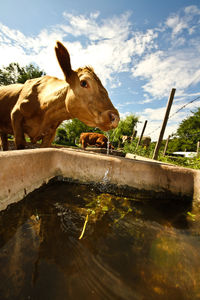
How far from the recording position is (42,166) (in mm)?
1368

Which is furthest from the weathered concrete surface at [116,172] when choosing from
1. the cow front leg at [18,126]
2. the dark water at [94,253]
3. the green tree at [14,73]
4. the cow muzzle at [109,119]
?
the green tree at [14,73]

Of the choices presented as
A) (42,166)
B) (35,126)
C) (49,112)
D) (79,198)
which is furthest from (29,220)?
(35,126)

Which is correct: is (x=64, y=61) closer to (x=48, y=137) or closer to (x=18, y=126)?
(x=18, y=126)

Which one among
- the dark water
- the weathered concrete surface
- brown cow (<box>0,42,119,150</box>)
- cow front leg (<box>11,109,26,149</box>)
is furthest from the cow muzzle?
cow front leg (<box>11,109,26,149</box>)

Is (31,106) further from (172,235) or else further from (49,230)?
(172,235)

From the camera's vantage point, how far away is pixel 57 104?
2.56m

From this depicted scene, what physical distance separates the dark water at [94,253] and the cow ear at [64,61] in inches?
83.6

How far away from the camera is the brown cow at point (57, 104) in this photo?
214 cm

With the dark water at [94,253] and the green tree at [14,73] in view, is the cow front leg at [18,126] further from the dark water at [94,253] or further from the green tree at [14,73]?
the green tree at [14,73]

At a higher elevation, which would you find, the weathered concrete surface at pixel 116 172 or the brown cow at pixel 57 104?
the brown cow at pixel 57 104

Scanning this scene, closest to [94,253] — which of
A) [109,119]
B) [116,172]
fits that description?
[116,172]

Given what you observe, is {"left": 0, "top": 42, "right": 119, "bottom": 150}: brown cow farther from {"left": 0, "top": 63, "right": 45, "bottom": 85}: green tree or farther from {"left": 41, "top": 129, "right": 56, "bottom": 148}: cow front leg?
{"left": 0, "top": 63, "right": 45, "bottom": 85}: green tree

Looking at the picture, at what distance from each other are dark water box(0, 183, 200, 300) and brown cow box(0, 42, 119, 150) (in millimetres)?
1364

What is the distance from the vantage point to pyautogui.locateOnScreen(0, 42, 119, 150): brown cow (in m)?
2.14
